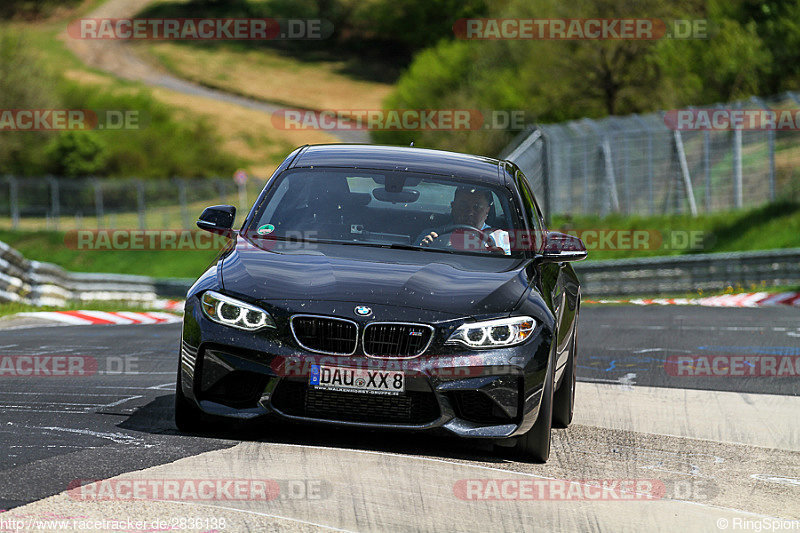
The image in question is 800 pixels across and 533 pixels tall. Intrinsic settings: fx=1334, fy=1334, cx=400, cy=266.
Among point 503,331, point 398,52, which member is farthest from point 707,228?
point 398,52

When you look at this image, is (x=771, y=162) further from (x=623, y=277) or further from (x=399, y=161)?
(x=399, y=161)

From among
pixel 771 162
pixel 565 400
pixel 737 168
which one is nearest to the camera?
pixel 565 400

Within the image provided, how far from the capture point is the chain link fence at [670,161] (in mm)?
27516

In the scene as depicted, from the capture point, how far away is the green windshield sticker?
25.6 ft

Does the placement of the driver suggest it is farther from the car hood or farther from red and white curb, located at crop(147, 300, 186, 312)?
red and white curb, located at crop(147, 300, 186, 312)

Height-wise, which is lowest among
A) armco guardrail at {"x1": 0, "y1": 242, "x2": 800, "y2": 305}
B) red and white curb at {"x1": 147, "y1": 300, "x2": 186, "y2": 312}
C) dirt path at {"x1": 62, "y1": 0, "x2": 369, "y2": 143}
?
dirt path at {"x1": 62, "y1": 0, "x2": 369, "y2": 143}

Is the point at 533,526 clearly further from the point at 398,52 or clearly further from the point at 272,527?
the point at 398,52

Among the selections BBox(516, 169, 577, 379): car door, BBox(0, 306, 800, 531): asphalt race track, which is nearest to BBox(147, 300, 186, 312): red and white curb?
BBox(0, 306, 800, 531): asphalt race track

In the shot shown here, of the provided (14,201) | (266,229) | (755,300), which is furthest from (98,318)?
(14,201)

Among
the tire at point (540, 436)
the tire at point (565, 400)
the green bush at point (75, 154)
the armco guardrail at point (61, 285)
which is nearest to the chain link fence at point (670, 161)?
the armco guardrail at point (61, 285)

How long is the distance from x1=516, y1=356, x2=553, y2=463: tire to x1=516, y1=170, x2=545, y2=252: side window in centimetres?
129

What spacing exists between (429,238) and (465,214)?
29 centimetres

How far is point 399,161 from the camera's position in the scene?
8.25m

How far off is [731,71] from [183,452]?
3566cm
